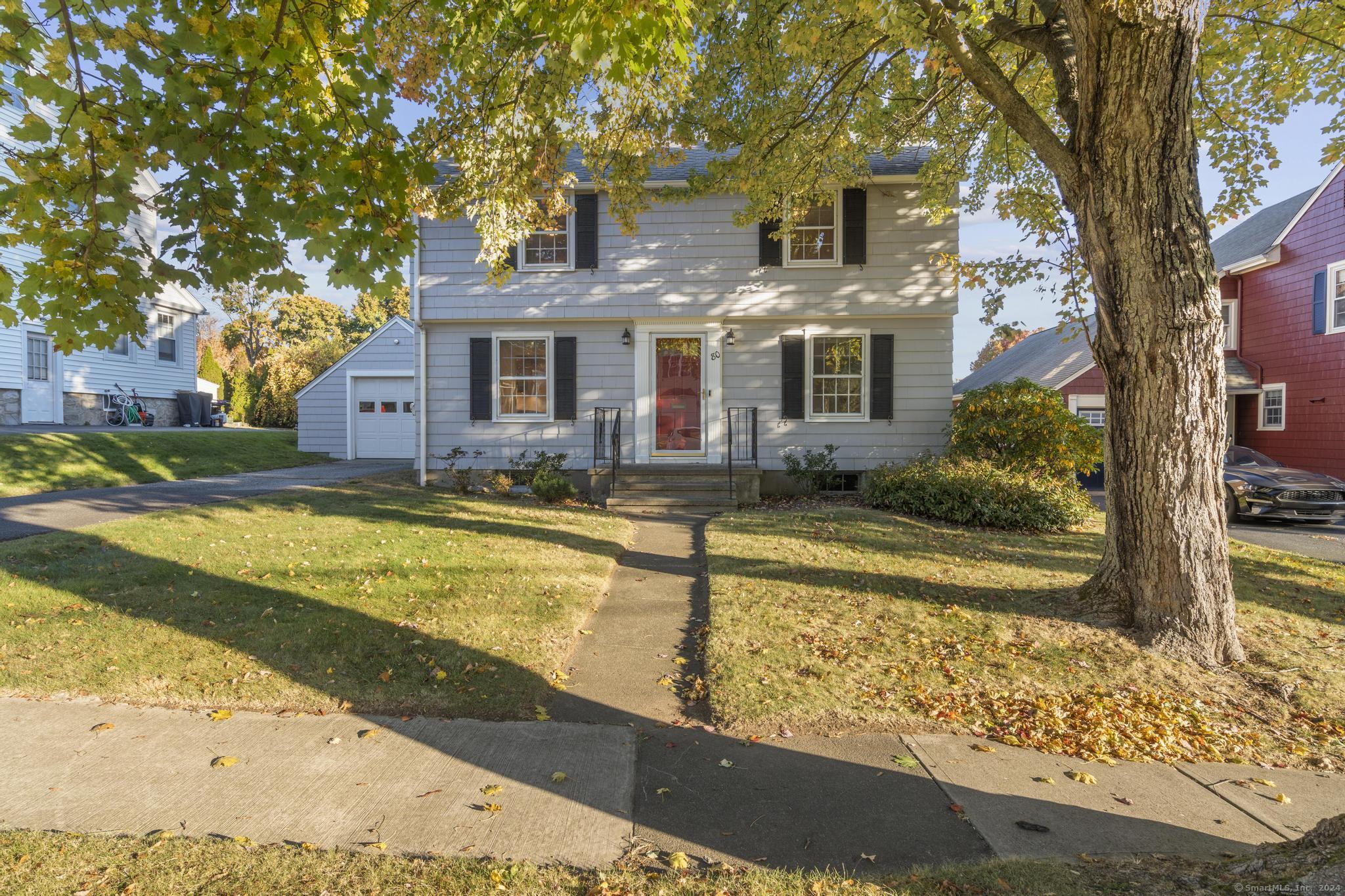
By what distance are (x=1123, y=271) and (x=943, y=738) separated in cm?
343

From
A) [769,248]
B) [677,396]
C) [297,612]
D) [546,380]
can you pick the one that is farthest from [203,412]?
[297,612]

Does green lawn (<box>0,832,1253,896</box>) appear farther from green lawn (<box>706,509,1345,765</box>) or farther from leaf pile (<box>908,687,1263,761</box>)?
green lawn (<box>706,509,1345,765</box>)

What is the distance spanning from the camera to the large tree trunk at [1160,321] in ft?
15.2

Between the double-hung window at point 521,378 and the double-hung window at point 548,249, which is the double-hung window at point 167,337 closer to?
the double-hung window at point 521,378

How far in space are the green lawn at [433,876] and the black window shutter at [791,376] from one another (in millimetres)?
10973

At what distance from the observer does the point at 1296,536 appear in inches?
427

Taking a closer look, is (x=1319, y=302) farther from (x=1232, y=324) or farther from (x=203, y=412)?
(x=203, y=412)

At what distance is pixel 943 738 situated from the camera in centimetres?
375


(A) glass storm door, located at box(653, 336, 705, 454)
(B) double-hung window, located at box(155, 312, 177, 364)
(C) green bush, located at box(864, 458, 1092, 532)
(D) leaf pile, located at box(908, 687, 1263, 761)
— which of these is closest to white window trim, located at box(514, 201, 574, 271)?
(A) glass storm door, located at box(653, 336, 705, 454)

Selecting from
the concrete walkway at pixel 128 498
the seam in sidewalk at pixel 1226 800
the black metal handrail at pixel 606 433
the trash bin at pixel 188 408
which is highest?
the trash bin at pixel 188 408

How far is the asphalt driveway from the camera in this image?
9.47m

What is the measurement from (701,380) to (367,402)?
1182cm

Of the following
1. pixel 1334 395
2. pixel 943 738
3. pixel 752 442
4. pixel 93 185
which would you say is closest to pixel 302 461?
pixel 752 442

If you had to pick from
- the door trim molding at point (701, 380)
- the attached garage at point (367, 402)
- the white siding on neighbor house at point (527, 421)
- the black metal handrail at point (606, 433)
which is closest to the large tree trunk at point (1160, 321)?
the door trim molding at point (701, 380)
